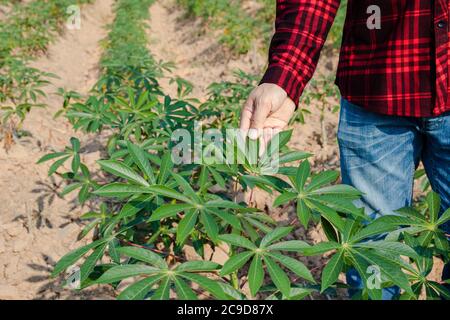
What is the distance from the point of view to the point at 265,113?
1.25 meters

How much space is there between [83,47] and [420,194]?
3686mm

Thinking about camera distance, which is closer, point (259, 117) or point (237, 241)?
point (237, 241)

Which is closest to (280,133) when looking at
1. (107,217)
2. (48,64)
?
(107,217)

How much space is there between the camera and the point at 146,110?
79.0 inches

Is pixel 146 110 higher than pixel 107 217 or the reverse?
higher

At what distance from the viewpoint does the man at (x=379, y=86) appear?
4.22ft

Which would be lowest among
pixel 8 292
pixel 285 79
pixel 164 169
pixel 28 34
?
pixel 8 292

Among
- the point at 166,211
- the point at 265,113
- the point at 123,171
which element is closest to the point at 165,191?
the point at 166,211

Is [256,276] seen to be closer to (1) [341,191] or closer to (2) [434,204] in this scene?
(1) [341,191]

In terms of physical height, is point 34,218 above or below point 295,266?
below

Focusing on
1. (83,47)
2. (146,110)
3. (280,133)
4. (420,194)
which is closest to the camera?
(280,133)

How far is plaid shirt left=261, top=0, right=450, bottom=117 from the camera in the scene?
1.29m

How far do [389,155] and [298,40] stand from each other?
445 mm
